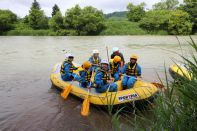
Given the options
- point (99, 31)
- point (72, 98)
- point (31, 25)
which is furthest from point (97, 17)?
point (72, 98)

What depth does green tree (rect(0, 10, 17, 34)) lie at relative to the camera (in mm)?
43500

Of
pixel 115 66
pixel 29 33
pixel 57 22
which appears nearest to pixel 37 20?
pixel 29 33

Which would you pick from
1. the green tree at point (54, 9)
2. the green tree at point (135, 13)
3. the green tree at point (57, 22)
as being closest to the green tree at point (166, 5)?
the green tree at point (135, 13)

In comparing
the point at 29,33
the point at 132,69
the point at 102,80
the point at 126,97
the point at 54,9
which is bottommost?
the point at 29,33

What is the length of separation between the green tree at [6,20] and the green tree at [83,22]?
1004 cm

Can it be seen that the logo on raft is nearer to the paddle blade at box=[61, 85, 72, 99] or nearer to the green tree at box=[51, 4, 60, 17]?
the paddle blade at box=[61, 85, 72, 99]

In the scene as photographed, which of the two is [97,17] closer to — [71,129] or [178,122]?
[71,129]

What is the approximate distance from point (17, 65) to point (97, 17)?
27.7m

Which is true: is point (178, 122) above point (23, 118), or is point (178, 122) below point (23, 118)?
above

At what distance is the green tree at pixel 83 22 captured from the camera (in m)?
39.3

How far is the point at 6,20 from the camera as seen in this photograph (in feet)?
146

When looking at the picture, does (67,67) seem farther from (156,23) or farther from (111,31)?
(156,23)

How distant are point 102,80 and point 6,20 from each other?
41.3 metres

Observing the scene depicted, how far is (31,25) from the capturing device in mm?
47312
